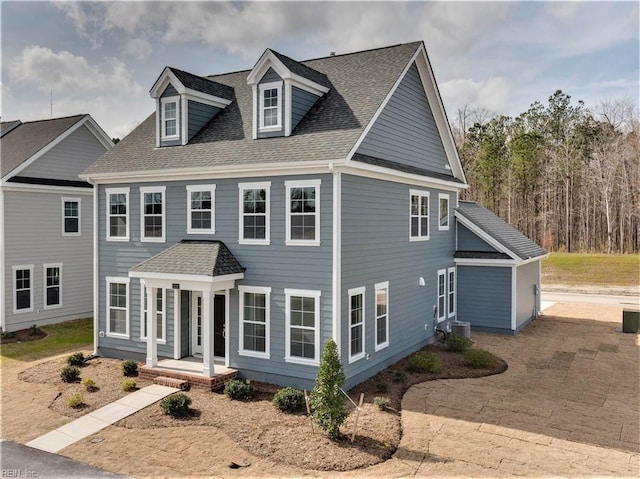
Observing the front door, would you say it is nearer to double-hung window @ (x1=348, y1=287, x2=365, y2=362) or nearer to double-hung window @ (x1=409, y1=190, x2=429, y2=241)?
double-hung window @ (x1=348, y1=287, x2=365, y2=362)

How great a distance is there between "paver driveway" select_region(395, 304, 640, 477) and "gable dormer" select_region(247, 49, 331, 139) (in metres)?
8.56

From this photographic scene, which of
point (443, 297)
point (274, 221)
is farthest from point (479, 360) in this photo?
point (274, 221)

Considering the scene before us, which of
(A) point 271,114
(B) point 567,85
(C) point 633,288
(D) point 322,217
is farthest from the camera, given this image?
(B) point 567,85

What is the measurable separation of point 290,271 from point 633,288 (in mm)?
29996

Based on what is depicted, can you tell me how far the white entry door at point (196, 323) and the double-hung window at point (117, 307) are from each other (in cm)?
253

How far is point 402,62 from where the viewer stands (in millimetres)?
16109

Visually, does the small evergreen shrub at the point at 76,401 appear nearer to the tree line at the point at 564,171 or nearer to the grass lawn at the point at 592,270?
the grass lawn at the point at 592,270

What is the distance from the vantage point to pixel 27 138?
23.9m

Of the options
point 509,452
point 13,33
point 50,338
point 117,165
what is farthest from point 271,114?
point 50,338

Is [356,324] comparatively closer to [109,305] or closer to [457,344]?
[457,344]

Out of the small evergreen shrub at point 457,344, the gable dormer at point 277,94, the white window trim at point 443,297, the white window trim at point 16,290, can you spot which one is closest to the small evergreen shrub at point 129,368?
the gable dormer at point 277,94

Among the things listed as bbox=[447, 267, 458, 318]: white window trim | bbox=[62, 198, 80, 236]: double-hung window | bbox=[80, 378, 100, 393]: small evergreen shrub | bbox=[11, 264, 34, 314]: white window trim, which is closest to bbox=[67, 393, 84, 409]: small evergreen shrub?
bbox=[80, 378, 100, 393]: small evergreen shrub

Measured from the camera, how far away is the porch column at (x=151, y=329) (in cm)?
1477

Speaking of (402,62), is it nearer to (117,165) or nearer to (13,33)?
(117,165)
